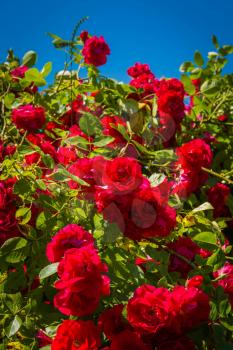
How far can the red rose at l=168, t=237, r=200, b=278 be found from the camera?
175 cm

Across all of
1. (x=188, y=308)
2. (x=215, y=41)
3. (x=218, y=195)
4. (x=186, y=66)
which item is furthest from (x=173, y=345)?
(x=215, y=41)

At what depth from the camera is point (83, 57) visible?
3.14 meters

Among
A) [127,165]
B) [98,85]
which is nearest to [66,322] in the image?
[127,165]

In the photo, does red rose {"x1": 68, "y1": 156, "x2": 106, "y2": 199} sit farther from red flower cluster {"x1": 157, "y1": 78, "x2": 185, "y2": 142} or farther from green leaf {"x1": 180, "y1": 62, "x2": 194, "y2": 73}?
green leaf {"x1": 180, "y1": 62, "x2": 194, "y2": 73}

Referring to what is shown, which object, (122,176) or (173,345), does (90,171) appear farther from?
(173,345)

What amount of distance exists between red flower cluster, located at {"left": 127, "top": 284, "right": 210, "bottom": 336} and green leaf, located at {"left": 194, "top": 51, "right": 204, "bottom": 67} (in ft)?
7.65

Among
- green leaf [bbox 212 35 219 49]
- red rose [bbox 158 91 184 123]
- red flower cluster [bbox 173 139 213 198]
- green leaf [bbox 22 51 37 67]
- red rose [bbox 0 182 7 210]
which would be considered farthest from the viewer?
green leaf [bbox 212 35 219 49]

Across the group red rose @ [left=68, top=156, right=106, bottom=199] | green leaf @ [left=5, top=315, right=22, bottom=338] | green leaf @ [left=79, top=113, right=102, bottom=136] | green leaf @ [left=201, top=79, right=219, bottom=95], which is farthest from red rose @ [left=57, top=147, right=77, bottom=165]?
green leaf @ [left=201, top=79, right=219, bottom=95]

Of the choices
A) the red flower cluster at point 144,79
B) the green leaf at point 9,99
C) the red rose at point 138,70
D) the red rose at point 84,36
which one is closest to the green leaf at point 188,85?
the red flower cluster at point 144,79

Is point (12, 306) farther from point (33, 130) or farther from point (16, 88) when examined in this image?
point (16, 88)

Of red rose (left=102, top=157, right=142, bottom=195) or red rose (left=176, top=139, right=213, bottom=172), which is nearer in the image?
red rose (left=102, top=157, right=142, bottom=195)

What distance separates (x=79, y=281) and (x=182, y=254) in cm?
62

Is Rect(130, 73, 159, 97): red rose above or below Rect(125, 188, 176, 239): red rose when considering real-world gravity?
above

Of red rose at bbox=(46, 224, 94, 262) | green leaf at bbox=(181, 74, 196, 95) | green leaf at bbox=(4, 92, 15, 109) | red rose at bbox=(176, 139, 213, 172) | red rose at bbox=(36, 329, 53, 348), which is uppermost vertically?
green leaf at bbox=(4, 92, 15, 109)
